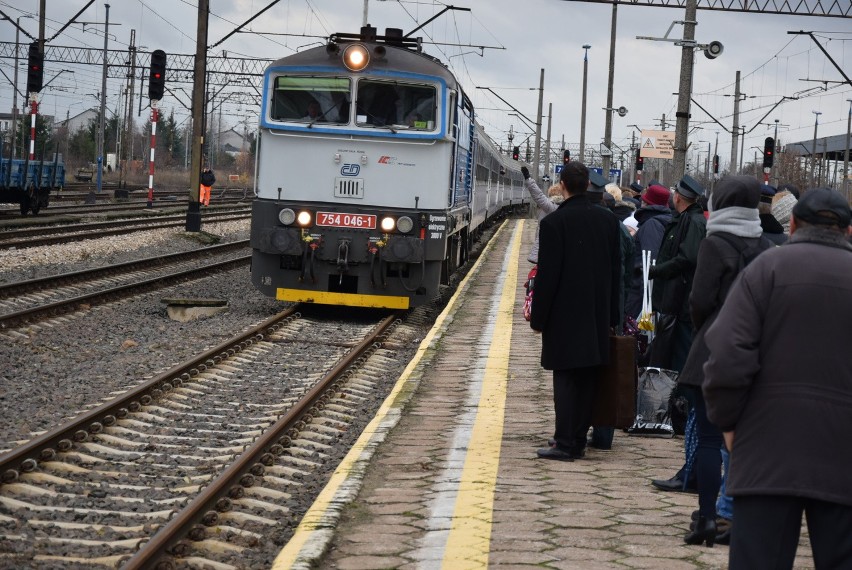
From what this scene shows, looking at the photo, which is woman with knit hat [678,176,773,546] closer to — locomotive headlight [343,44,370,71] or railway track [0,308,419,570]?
railway track [0,308,419,570]

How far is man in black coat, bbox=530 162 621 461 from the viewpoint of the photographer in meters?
7.01

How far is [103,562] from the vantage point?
5203 mm

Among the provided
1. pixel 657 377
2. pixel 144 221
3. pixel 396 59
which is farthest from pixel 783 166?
pixel 657 377

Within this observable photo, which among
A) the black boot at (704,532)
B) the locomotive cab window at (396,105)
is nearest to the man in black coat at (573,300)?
the black boot at (704,532)

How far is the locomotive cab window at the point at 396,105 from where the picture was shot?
46.8 ft

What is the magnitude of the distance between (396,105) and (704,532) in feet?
31.7

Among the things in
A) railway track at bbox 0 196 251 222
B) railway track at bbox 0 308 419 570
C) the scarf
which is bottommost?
railway track at bbox 0 308 419 570

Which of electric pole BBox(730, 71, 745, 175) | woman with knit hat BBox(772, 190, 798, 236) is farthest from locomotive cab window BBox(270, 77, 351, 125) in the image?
electric pole BBox(730, 71, 745, 175)

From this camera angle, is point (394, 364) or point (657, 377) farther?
point (394, 364)

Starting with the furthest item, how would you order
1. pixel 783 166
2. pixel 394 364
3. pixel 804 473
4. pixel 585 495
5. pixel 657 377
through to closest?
pixel 783 166, pixel 394 364, pixel 657 377, pixel 585 495, pixel 804 473

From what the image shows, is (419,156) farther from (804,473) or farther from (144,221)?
(144,221)

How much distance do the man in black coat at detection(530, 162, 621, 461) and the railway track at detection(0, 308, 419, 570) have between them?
148cm

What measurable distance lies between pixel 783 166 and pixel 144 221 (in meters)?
63.3

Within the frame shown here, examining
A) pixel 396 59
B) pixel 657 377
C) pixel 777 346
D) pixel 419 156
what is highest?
pixel 396 59
